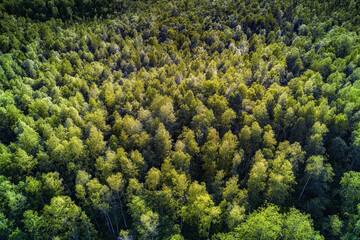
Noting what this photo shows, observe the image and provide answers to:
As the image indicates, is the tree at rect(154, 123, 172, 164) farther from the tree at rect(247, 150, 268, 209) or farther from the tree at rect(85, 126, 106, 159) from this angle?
the tree at rect(247, 150, 268, 209)

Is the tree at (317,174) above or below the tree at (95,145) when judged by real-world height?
below

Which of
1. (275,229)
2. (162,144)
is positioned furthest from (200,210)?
(162,144)

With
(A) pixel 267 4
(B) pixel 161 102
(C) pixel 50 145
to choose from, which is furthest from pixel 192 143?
(A) pixel 267 4

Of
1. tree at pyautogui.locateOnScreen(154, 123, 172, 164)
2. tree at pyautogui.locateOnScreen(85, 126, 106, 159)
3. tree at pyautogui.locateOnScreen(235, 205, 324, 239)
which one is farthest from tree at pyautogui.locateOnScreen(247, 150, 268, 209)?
tree at pyautogui.locateOnScreen(85, 126, 106, 159)

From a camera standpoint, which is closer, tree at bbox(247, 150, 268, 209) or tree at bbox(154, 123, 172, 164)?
tree at bbox(247, 150, 268, 209)

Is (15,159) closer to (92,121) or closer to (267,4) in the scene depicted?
(92,121)

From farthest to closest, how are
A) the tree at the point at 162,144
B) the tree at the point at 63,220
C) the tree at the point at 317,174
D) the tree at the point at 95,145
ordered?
the tree at the point at 162,144
the tree at the point at 95,145
the tree at the point at 317,174
the tree at the point at 63,220

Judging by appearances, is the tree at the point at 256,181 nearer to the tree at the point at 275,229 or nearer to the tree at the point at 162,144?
the tree at the point at 275,229

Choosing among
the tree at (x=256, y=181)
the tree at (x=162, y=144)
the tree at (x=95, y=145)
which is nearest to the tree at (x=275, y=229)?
the tree at (x=256, y=181)
